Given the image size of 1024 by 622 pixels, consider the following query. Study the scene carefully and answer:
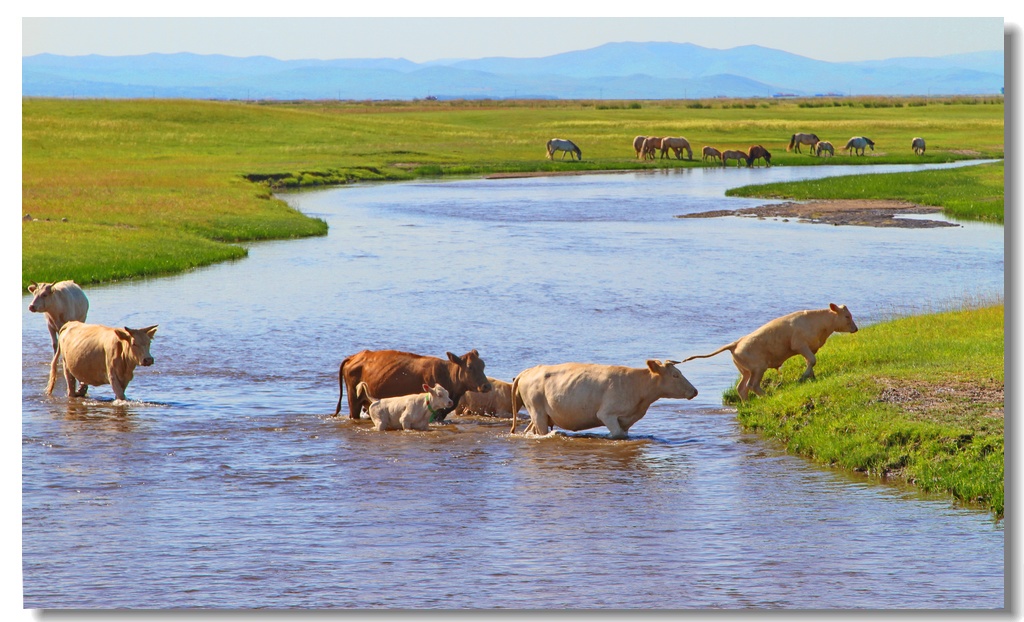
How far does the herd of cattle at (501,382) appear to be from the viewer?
14539 millimetres

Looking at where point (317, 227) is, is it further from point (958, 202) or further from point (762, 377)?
point (762, 377)

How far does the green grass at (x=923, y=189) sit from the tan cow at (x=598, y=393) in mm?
29041

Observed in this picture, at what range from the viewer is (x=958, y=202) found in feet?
145

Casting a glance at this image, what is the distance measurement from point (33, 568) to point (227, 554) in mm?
1342

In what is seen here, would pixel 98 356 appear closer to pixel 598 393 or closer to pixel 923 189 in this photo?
pixel 598 393

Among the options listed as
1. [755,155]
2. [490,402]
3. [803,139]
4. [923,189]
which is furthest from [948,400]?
[803,139]

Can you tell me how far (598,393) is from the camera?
1452 centimetres

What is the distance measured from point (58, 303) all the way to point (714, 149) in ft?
199

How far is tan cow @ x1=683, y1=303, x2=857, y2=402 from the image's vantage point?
16.1m

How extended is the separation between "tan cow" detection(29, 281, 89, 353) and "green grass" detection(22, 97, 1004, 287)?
22.8 ft

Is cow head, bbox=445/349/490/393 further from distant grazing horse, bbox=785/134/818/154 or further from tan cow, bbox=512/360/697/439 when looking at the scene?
distant grazing horse, bbox=785/134/818/154

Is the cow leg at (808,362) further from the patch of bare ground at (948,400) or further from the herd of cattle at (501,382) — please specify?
the patch of bare ground at (948,400)

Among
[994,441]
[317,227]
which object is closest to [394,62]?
[994,441]

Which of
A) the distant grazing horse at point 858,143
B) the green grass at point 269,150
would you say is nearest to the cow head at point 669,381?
the green grass at point 269,150
